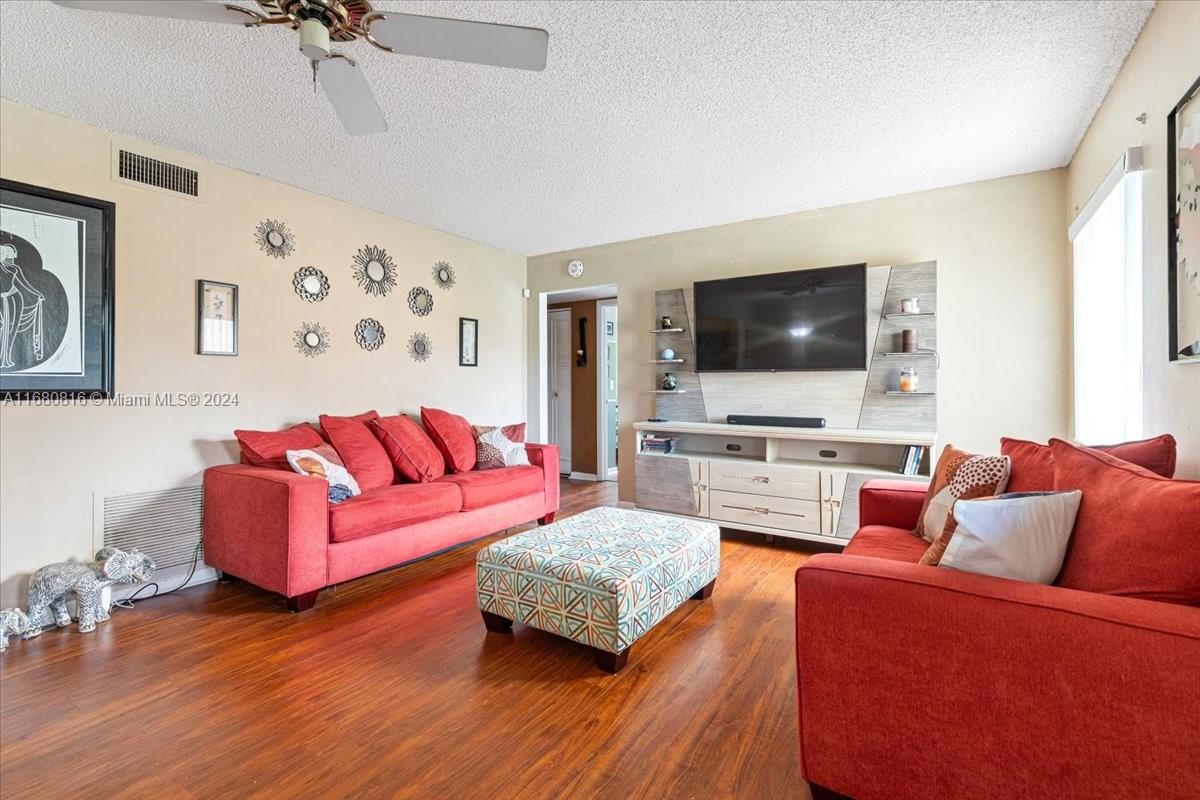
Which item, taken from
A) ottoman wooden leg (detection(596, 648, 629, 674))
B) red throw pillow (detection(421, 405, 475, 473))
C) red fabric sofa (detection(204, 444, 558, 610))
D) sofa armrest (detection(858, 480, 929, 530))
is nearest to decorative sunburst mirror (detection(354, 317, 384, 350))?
red throw pillow (detection(421, 405, 475, 473))

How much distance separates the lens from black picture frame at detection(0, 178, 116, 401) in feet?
8.12

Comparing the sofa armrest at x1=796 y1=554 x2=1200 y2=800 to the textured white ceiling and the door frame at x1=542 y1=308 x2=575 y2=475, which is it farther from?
the door frame at x1=542 y1=308 x2=575 y2=475

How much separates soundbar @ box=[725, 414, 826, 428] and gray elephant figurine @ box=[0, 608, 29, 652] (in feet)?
13.2

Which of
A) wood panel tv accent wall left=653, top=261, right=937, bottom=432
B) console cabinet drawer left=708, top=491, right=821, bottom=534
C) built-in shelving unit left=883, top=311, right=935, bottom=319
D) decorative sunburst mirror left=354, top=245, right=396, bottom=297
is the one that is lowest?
console cabinet drawer left=708, top=491, right=821, bottom=534

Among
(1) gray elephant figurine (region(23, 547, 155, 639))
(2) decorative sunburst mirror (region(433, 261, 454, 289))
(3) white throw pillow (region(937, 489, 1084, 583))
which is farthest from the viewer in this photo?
(2) decorative sunburst mirror (region(433, 261, 454, 289))

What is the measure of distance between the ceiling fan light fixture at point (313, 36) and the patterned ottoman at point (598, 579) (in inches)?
73.9

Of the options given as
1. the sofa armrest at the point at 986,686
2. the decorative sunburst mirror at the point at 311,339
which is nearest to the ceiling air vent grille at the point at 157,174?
the decorative sunburst mirror at the point at 311,339

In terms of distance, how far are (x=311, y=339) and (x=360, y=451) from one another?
86cm

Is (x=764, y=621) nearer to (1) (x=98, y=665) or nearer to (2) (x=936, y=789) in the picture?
(2) (x=936, y=789)

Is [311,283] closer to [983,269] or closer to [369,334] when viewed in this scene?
[369,334]

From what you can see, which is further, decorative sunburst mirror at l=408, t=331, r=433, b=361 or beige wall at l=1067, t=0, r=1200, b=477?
decorative sunburst mirror at l=408, t=331, r=433, b=361

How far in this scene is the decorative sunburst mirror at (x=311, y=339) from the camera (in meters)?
3.57

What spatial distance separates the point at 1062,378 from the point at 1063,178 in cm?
118

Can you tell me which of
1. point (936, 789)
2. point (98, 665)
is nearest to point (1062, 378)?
point (936, 789)
